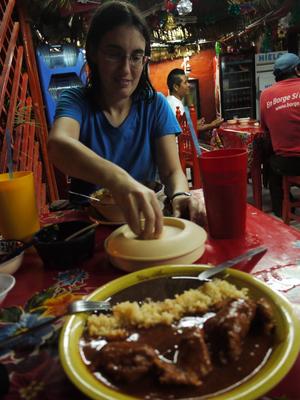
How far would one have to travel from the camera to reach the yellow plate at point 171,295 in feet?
1.61

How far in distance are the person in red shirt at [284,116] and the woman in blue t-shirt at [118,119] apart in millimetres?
2040

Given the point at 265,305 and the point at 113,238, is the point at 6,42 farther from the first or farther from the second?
the point at 265,305

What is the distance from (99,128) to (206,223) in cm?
86

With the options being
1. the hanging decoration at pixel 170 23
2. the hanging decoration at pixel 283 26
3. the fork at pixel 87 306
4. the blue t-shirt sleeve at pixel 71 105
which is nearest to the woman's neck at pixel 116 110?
the blue t-shirt sleeve at pixel 71 105

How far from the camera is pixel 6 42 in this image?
12.8 ft

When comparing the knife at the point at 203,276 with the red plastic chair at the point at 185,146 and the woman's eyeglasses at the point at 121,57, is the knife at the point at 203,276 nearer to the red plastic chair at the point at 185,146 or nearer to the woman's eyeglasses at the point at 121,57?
the woman's eyeglasses at the point at 121,57

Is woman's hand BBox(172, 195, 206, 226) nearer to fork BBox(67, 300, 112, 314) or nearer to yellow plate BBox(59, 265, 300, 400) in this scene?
yellow plate BBox(59, 265, 300, 400)

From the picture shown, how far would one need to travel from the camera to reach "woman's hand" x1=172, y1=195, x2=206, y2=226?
47.9 inches

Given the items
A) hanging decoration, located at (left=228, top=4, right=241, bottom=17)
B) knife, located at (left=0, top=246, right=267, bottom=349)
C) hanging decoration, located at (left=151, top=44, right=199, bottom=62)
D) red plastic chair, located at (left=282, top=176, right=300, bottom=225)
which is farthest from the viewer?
hanging decoration, located at (left=151, top=44, right=199, bottom=62)

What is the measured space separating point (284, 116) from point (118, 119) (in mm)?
2321

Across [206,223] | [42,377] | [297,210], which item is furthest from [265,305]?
[297,210]

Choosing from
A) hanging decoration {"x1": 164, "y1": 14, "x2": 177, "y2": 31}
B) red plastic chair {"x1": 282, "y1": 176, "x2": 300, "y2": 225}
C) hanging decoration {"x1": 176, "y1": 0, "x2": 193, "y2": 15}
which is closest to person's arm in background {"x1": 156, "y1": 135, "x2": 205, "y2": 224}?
red plastic chair {"x1": 282, "y1": 176, "x2": 300, "y2": 225}

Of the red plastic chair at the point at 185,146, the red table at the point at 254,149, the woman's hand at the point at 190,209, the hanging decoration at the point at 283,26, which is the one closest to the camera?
the woman's hand at the point at 190,209

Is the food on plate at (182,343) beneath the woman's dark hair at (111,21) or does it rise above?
beneath
